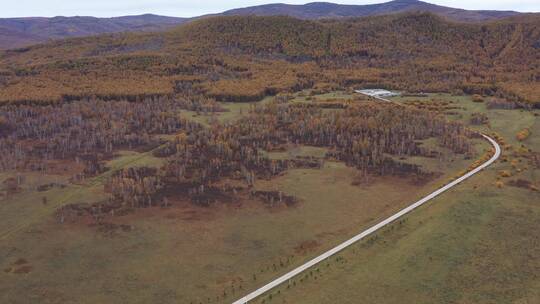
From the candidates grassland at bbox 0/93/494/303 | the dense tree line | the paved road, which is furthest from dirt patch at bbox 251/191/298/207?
the dense tree line

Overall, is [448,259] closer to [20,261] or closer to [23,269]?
[23,269]

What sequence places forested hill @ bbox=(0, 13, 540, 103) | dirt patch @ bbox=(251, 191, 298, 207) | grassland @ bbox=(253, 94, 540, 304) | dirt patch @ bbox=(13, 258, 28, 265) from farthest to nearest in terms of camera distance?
forested hill @ bbox=(0, 13, 540, 103), dirt patch @ bbox=(251, 191, 298, 207), dirt patch @ bbox=(13, 258, 28, 265), grassland @ bbox=(253, 94, 540, 304)

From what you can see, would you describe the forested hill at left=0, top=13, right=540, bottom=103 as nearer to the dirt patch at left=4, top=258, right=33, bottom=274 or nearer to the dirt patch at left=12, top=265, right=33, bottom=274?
the dirt patch at left=4, top=258, right=33, bottom=274

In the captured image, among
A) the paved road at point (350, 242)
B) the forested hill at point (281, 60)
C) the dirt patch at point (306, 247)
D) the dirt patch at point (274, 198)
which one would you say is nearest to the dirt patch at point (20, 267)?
the paved road at point (350, 242)

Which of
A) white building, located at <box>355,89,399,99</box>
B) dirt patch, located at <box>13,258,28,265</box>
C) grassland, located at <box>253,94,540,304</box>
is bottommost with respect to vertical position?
dirt patch, located at <box>13,258,28,265</box>

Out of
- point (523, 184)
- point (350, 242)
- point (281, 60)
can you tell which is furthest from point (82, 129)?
point (281, 60)

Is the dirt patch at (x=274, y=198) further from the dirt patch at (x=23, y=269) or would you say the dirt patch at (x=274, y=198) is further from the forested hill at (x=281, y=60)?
the forested hill at (x=281, y=60)
